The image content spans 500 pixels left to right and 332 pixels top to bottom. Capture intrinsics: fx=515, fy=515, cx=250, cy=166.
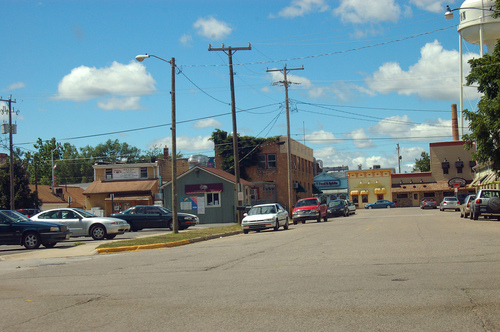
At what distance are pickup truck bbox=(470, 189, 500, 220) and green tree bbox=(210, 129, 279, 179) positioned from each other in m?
30.1

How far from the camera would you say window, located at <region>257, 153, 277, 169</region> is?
2254 inches

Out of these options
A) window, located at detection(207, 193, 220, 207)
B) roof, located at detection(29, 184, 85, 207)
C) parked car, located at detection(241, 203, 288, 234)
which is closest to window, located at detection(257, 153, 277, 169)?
window, located at detection(207, 193, 220, 207)

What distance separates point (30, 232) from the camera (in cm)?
1945

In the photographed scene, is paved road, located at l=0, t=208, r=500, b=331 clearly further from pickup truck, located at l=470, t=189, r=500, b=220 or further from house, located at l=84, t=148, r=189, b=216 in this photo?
house, located at l=84, t=148, r=189, b=216

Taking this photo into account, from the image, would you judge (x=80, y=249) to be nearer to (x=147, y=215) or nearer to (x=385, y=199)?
(x=147, y=215)

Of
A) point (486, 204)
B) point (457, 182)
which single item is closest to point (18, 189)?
point (486, 204)

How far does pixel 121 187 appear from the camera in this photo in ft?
181

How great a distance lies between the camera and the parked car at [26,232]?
19188 millimetres

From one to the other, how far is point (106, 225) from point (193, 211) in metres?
20.7

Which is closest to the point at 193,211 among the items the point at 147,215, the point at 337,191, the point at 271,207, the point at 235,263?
the point at 147,215

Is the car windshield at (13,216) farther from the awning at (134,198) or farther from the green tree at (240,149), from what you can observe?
the green tree at (240,149)

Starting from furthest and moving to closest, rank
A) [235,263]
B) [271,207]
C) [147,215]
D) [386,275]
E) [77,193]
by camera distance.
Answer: [77,193], [147,215], [271,207], [235,263], [386,275]

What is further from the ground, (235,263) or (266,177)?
(266,177)

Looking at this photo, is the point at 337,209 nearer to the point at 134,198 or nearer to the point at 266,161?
the point at 266,161
